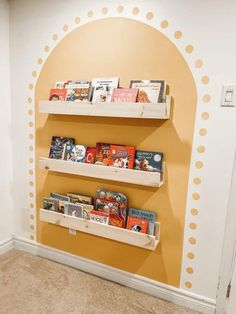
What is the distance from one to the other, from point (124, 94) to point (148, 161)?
453 millimetres

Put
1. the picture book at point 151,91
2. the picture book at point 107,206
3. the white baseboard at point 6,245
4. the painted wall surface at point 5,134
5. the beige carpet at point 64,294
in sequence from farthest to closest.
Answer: the white baseboard at point 6,245 < the painted wall surface at point 5,134 < the picture book at point 107,206 < the beige carpet at point 64,294 < the picture book at point 151,91

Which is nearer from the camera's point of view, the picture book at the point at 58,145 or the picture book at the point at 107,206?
the picture book at the point at 107,206

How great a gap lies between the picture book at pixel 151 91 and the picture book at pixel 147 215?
0.73 metres

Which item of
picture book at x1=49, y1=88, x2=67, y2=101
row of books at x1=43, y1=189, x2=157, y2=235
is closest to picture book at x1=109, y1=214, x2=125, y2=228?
row of books at x1=43, y1=189, x2=157, y2=235

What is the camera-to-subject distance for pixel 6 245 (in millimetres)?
2141

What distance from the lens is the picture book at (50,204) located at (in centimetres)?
186

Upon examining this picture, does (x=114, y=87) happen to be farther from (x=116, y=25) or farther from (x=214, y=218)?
(x=214, y=218)

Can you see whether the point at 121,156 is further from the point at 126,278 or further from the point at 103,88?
the point at 126,278

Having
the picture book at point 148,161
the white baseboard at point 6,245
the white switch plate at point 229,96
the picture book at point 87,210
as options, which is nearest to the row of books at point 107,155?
the picture book at point 148,161

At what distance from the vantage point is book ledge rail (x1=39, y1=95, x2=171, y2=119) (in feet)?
4.53

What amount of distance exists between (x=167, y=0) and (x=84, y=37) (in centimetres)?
59

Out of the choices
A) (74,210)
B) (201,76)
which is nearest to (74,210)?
(74,210)

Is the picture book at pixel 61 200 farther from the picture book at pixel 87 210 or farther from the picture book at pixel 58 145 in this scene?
the picture book at pixel 58 145

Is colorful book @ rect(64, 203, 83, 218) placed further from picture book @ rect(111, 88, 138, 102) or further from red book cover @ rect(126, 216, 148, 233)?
picture book @ rect(111, 88, 138, 102)
